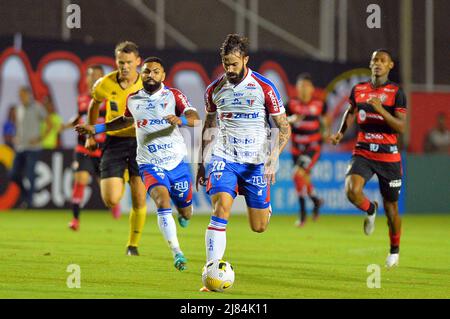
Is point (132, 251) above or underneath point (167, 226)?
underneath

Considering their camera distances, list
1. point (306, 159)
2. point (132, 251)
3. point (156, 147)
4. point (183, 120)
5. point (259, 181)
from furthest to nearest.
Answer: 1. point (306, 159)
2. point (132, 251)
3. point (156, 147)
4. point (183, 120)
5. point (259, 181)

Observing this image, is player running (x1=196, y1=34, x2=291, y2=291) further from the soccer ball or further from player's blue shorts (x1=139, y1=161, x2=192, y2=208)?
player's blue shorts (x1=139, y1=161, x2=192, y2=208)

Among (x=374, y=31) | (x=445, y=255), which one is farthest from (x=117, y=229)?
(x=374, y=31)

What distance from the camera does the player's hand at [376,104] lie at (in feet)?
38.5

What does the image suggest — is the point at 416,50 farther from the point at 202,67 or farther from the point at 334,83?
the point at 202,67

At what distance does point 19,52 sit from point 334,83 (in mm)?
7292

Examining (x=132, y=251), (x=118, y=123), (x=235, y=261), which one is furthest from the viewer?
(x=132, y=251)

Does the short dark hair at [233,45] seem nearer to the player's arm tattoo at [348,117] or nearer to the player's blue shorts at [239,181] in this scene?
the player's blue shorts at [239,181]

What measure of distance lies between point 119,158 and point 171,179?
136 cm

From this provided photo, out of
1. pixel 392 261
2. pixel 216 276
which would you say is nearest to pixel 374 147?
pixel 392 261

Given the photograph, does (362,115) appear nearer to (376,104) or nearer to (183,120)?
(376,104)

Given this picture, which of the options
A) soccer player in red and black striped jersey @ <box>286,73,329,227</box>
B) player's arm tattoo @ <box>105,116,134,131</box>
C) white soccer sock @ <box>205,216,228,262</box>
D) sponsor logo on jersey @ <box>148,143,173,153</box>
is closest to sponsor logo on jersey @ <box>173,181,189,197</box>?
sponsor logo on jersey @ <box>148,143,173,153</box>

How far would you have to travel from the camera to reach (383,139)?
12297mm

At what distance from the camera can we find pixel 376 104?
38.6 ft
